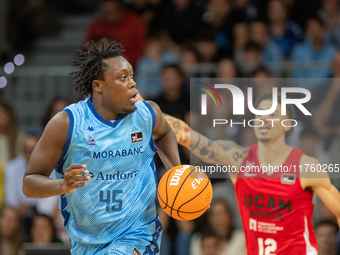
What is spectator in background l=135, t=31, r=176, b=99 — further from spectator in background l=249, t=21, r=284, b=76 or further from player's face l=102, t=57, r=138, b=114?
player's face l=102, t=57, r=138, b=114

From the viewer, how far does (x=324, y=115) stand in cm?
656

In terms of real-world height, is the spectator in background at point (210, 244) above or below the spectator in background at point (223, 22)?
below

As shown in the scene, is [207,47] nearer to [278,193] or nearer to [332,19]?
[332,19]

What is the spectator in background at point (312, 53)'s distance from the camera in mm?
7441

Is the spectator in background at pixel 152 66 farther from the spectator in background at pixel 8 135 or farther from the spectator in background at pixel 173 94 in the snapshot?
the spectator in background at pixel 8 135

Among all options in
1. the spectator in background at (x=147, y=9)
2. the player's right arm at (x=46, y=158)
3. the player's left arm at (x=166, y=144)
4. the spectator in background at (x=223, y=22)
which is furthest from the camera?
the spectator in background at (x=147, y=9)

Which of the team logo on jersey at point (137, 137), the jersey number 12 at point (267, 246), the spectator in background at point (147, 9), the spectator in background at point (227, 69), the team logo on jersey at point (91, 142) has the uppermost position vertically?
the spectator in background at point (147, 9)

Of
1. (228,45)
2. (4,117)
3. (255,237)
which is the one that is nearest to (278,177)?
(255,237)

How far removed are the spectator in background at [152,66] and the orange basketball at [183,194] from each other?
3674 mm

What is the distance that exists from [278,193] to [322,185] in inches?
16.3

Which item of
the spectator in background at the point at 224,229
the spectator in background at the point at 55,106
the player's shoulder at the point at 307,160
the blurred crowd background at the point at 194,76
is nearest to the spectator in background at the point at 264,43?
the blurred crowd background at the point at 194,76

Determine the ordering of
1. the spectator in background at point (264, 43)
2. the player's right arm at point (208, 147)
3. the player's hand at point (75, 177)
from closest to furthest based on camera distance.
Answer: the player's hand at point (75, 177)
the player's right arm at point (208, 147)
the spectator in background at point (264, 43)

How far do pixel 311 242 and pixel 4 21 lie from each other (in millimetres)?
8320

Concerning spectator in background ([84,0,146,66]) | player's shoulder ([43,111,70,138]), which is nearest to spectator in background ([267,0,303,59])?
spectator in background ([84,0,146,66])
